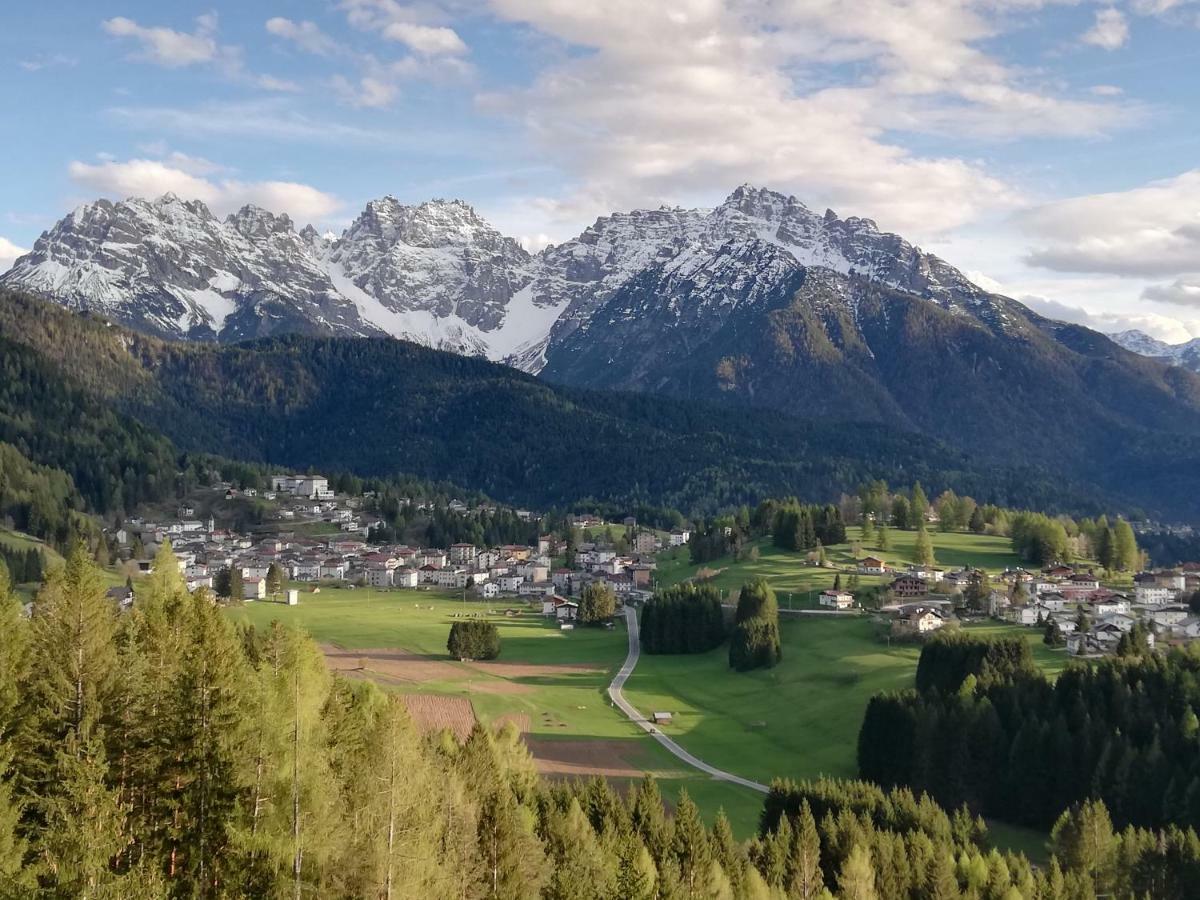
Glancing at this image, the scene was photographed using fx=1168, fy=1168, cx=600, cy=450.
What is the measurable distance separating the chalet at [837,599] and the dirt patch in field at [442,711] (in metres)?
47.7

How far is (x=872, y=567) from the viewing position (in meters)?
143

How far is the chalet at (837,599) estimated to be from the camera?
408 feet

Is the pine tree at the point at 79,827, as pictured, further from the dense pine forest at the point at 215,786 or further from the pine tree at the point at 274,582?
the pine tree at the point at 274,582

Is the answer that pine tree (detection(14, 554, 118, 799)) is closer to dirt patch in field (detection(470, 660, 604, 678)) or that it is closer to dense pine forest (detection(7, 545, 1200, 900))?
dense pine forest (detection(7, 545, 1200, 900))

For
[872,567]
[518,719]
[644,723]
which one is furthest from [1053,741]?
[872,567]

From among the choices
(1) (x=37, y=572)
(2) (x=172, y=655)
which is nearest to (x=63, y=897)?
(2) (x=172, y=655)

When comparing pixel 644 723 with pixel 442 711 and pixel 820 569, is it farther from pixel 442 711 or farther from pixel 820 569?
pixel 820 569

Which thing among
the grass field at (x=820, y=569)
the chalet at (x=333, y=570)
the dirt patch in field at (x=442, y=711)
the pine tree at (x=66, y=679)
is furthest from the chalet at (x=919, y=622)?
the chalet at (x=333, y=570)

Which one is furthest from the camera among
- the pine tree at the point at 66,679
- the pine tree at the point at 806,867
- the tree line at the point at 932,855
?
the tree line at the point at 932,855

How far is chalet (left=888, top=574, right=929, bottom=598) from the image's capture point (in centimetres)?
12450

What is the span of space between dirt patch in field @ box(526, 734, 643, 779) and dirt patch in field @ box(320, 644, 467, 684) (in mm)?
19541

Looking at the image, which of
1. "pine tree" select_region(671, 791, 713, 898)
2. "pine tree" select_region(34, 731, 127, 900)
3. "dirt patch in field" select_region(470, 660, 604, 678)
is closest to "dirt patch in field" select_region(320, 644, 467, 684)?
"dirt patch in field" select_region(470, 660, 604, 678)

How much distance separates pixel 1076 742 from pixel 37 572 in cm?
11353

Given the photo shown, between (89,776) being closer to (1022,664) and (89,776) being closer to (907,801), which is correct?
(907,801)
